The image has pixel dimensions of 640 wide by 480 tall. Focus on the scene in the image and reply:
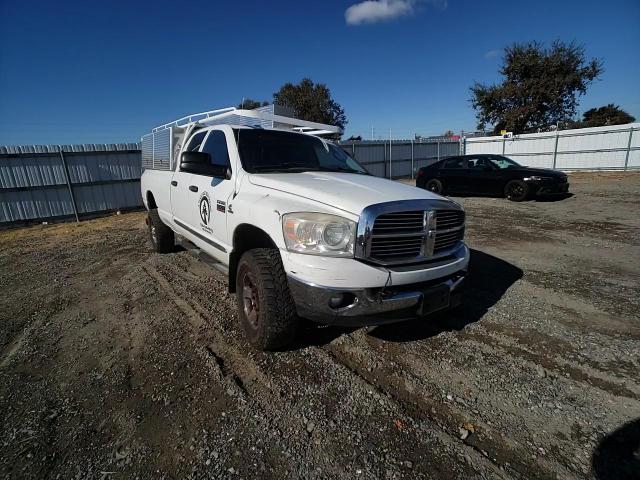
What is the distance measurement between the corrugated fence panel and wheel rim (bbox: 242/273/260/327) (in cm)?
1084

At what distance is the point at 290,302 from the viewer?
2537mm

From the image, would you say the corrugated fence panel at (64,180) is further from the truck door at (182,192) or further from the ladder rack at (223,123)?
the truck door at (182,192)

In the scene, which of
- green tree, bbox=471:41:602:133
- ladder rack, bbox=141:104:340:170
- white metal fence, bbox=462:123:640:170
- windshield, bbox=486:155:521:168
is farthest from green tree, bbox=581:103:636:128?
ladder rack, bbox=141:104:340:170

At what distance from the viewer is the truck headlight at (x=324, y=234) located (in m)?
2.32

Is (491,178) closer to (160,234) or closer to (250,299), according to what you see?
(160,234)

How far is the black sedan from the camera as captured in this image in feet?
33.6

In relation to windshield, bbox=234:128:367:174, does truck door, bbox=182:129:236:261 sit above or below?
below

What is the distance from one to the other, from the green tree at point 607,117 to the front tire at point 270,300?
5453cm

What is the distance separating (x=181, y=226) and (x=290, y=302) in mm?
2686

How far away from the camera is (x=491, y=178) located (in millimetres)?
11141

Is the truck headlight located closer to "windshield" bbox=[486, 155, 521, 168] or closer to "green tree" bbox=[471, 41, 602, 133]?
"windshield" bbox=[486, 155, 521, 168]

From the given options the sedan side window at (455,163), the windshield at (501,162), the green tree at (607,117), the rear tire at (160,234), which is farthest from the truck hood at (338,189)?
the green tree at (607,117)

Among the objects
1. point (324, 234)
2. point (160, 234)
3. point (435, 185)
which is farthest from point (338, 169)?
point (435, 185)

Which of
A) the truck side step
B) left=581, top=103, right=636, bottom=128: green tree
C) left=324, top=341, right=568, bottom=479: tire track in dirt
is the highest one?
left=581, top=103, right=636, bottom=128: green tree
